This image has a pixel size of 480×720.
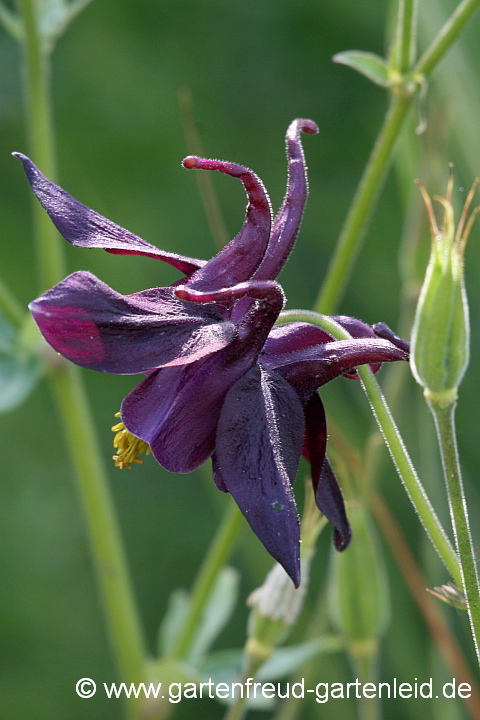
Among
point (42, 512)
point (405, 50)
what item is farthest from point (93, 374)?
point (405, 50)

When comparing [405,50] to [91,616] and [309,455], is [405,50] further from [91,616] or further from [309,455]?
[91,616]

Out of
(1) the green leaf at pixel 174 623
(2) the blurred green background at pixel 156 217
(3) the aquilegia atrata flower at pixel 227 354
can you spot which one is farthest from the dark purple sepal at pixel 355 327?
(2) the blurred green background at pixel 156 217

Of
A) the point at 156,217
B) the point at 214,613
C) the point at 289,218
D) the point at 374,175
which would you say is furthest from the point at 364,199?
the point at 156,217

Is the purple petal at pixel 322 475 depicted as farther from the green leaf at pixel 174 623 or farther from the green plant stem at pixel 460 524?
the green leaf at pixel 174 623

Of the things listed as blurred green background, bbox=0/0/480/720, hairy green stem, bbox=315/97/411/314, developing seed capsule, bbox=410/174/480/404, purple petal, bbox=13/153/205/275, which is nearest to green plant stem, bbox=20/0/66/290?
hairy green stem, bbox=315/97/411/314

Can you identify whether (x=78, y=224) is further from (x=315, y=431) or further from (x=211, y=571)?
(x=211, y=571)

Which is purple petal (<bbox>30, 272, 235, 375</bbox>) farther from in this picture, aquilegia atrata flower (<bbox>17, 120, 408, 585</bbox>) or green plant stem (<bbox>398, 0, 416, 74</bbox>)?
green plant stem (<bbox>398, 0, 416, 74</bbox>)
